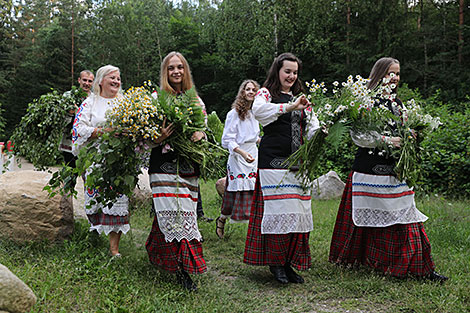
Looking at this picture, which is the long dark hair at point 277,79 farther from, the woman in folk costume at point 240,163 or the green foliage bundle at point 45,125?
the green foliage bundle at point 45,125

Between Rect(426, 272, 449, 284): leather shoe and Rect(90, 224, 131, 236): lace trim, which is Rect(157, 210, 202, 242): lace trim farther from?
Rect(426, 272, 449, 284): leather shoe

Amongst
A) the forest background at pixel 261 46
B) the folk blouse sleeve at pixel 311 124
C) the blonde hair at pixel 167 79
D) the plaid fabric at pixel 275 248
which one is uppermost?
the forest background at pixel 261 46

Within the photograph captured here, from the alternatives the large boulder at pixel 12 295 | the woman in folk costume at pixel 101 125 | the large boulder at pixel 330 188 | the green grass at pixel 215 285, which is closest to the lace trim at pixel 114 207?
the woman in folk costume at pixel 101 125

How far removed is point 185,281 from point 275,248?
914mm

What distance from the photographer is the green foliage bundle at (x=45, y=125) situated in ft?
18.0

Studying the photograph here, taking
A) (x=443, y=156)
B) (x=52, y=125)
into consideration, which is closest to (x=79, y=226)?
(x=52, y=125)

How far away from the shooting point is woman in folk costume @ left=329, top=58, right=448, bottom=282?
4012 millimetres

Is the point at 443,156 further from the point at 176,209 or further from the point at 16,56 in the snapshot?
the point at 16,56

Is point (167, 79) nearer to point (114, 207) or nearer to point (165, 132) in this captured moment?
point (165, 132)

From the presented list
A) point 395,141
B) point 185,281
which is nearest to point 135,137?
point 185,281

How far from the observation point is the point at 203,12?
3397 centimetres

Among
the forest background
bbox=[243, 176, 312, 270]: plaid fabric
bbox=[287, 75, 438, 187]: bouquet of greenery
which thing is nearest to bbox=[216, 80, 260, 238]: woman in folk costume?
bbox=[243, 176, 312, 270]: plaid fabric

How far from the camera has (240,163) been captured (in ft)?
19.2

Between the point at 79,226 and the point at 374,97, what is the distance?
388 cm
